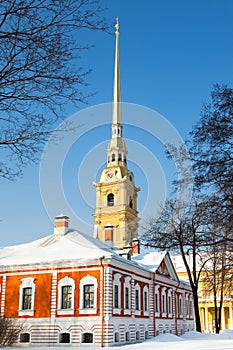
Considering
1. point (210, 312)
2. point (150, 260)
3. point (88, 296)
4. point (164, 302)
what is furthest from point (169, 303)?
point (210, 312)

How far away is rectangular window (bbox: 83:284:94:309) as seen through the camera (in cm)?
2403

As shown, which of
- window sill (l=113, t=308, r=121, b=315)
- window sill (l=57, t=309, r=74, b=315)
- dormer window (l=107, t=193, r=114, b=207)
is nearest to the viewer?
window sill (l=57, t=309, r=74, b=315)

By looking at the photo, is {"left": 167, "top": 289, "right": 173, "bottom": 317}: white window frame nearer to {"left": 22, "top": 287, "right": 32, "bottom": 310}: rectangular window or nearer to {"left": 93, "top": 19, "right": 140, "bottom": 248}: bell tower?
{"left": 22, "top": 287, "right": 32, "bottom": 310}: rectangular window

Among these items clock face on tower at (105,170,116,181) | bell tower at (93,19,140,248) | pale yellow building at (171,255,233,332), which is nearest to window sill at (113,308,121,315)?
pale yellow building at (171,255,233,332)

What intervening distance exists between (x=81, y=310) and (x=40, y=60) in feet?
61.6

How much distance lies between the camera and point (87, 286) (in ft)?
80.2

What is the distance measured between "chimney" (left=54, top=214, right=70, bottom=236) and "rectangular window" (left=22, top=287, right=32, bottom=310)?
487 centimetres

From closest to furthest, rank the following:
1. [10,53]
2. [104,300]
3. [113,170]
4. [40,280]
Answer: [10,53]
[104,300]
[40,280]
[113,170]

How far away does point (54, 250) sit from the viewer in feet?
88.5

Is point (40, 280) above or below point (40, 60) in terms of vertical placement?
below

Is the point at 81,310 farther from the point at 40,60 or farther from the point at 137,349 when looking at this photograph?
the point at 40,60

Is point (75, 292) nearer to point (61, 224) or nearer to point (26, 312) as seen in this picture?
point (26, 312)

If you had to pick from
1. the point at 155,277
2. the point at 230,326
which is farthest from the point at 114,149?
the point at 155,277

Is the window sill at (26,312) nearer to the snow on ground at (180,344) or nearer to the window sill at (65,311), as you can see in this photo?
the window sill at (65,311)
